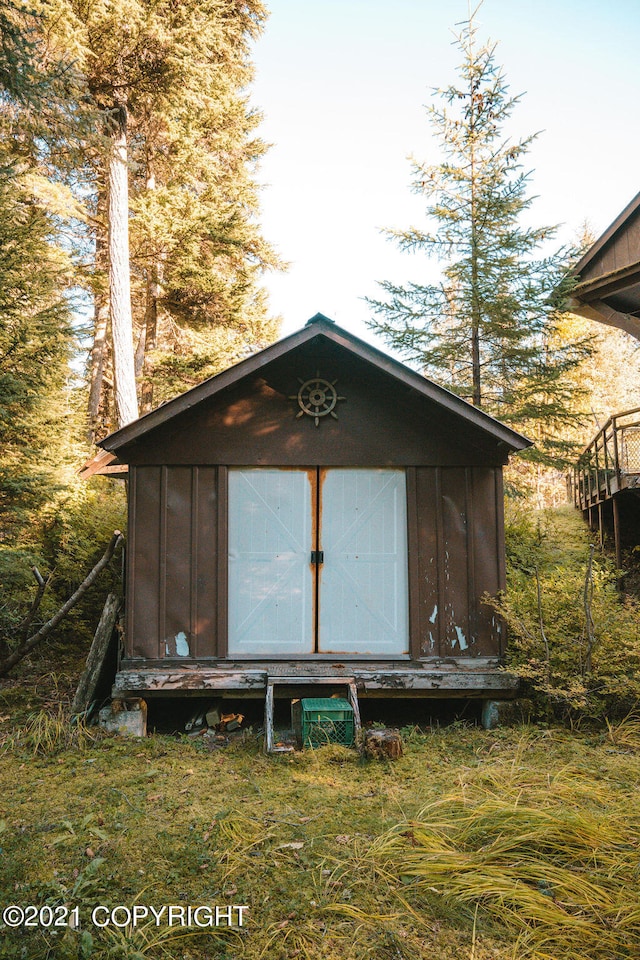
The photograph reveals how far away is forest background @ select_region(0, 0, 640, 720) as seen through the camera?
8.75 meters

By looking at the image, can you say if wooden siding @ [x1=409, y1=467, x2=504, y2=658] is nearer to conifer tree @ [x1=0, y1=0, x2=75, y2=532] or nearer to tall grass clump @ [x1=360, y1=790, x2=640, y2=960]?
tall grass clump @ [x1=360, y1=790, x2=640, y2=960]

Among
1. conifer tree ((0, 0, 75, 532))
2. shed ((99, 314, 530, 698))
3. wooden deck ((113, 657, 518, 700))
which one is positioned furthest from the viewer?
conifer tree ((0, 0, 75, 532))

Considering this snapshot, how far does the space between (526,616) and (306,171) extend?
67.2ft

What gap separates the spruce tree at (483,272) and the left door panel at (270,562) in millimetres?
6333

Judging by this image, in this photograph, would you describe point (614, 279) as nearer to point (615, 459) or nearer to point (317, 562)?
point (317, 562)

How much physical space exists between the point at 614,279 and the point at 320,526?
159 inches

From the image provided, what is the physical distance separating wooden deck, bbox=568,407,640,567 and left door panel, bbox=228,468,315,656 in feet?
25.0

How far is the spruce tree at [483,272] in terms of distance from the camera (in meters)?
12.1

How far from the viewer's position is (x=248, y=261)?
16.7 metres

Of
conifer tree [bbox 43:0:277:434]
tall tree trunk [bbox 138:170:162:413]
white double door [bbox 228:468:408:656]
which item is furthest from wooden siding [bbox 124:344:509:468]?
tall tree trunk [bbox 138:170:162:413]

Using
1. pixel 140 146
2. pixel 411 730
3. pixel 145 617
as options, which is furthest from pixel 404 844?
pixel 140 146

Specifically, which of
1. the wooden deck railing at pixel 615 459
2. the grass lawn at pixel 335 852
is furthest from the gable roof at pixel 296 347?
the wooden deck railing at pixel 615 459

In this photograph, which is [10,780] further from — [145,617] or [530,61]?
[530,61]

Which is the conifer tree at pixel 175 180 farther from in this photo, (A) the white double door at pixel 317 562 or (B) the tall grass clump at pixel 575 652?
(B) the tall grass clump at pixel 575 652
